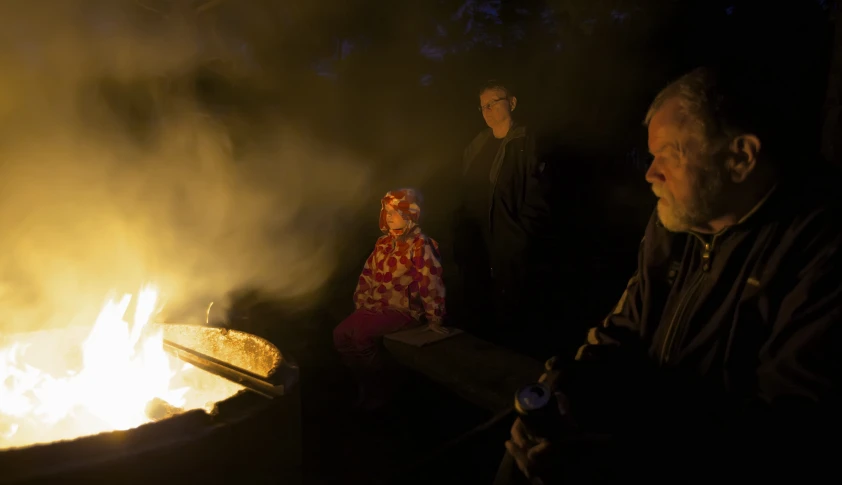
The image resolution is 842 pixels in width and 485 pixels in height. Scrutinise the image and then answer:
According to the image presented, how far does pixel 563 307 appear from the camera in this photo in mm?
7090

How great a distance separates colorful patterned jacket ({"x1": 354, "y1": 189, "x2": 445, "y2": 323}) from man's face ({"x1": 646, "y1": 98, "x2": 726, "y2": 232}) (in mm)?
2831

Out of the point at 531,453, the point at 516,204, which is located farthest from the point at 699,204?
the point at 516,204

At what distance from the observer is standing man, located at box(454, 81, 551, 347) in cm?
486

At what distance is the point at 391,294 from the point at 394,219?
63 centimetres

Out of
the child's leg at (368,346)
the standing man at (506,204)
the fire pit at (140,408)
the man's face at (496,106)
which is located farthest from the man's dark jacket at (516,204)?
the fire pit at (140,408)

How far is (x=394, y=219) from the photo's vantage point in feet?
16.0

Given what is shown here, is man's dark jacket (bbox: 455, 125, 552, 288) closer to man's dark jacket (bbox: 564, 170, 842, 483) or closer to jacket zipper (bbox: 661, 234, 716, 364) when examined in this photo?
man's dark jacket (bbox: 564, 170, 842, 483)

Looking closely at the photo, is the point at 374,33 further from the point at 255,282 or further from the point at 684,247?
the point at 684,247

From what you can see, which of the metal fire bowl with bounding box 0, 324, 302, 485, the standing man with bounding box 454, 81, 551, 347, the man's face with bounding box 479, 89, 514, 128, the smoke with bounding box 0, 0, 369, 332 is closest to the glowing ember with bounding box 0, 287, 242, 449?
the metal fire bowl with bounding box 0, 324, 302, 485

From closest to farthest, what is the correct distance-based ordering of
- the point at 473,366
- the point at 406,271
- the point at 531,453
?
the point at 531,453
the point at 473,366
the point at 406,271

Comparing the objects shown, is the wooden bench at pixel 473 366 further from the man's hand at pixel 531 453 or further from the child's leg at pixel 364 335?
the man's hand at pixel 531 453

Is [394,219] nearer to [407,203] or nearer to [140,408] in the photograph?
[407,203]

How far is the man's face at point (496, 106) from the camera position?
4996 mm

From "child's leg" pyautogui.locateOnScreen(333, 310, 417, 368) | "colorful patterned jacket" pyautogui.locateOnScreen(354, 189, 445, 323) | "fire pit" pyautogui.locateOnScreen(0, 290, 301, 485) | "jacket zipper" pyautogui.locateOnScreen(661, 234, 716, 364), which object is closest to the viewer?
"jacket zipper" pyautogui.locateOnScreen(661, 234, 716, 364)
